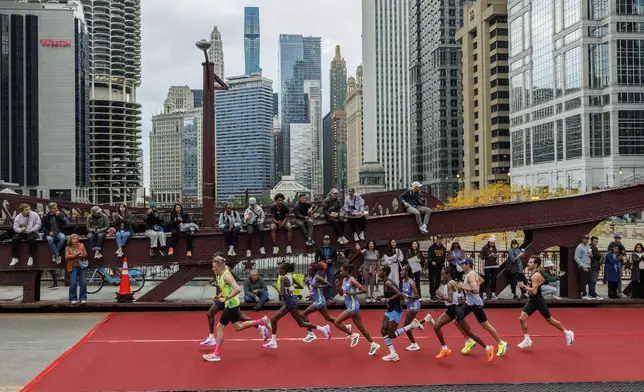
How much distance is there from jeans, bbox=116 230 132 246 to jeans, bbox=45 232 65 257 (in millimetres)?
1323

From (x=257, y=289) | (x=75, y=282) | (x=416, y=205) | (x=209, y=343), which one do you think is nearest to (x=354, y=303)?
(x=209, y=343)

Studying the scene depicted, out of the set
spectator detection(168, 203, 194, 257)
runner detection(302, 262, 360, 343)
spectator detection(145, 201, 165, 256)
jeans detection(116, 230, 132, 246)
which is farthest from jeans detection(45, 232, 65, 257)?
runner detection(302, 262, 360, 343)

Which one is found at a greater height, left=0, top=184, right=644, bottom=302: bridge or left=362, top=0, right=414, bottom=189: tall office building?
left=362, top=0, right=414, bottom=189: tall office building

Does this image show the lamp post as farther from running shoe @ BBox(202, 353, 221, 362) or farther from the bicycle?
running shoe @ BBox(202, 353, 221, 362)

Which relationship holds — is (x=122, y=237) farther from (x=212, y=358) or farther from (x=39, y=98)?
(x=39, y=98)

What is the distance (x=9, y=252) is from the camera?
1553 centimetres

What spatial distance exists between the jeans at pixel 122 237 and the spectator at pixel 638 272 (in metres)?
13.5

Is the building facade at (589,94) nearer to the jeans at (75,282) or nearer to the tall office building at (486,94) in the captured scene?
the tall office building at (486,94)

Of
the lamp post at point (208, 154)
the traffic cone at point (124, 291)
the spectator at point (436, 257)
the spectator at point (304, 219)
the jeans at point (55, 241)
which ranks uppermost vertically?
the lamp post at point (208, 154)

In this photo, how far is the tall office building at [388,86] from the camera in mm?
193000

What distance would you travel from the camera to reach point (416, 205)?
16.5 m

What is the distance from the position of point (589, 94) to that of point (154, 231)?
240 feet

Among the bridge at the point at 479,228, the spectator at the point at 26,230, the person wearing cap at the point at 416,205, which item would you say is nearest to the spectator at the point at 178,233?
the bridge at the point at 479,228

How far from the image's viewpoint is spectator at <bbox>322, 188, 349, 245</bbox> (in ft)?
52.1
